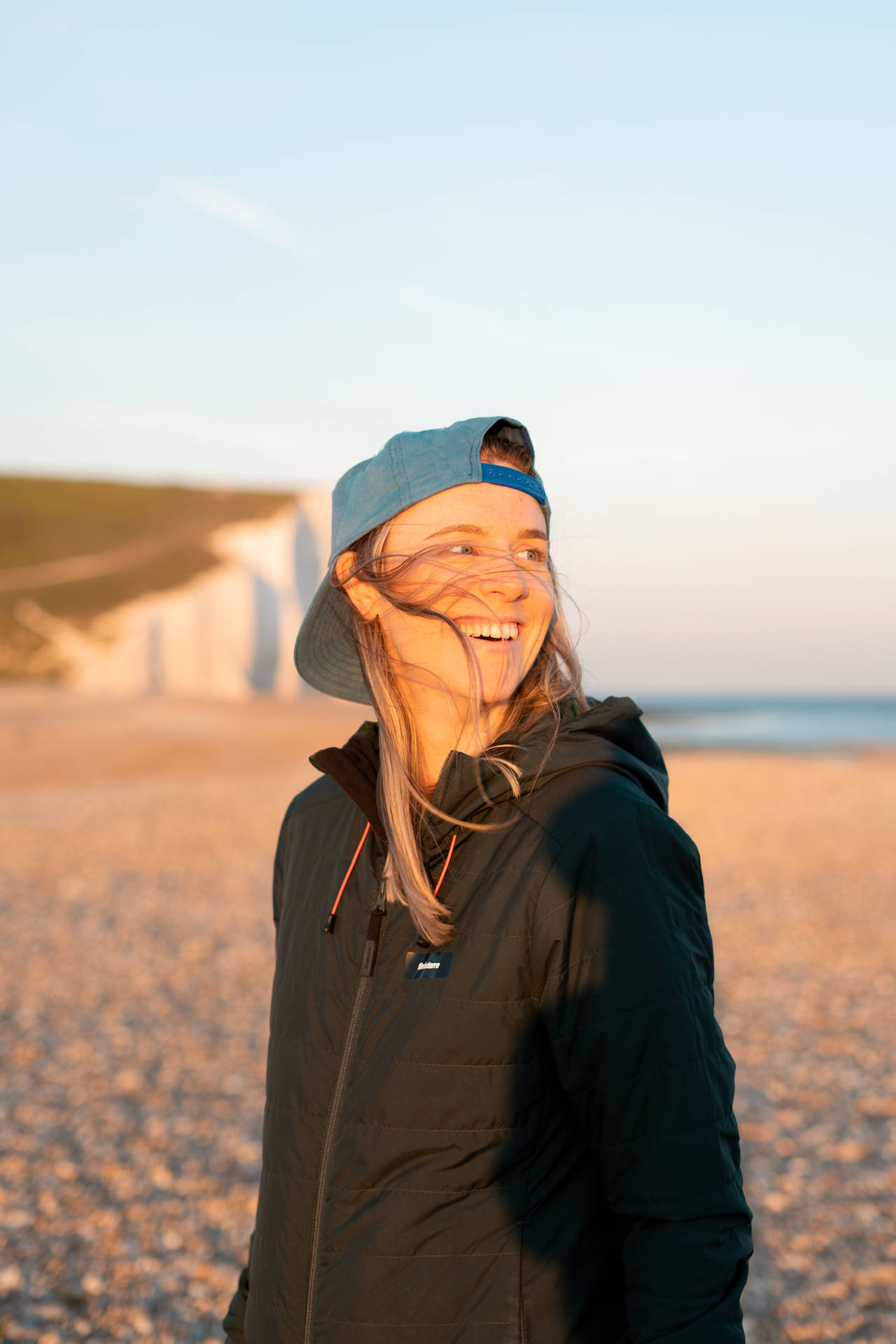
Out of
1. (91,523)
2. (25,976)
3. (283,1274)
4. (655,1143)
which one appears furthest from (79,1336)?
(91,523)

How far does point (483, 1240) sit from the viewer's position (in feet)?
4.66

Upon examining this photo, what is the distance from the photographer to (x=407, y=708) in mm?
1775

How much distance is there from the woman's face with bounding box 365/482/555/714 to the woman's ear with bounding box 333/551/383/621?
2.9 inches

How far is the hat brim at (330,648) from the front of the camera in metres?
1.98

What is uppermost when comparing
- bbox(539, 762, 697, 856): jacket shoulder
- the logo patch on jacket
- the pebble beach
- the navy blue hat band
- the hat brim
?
the navy blue hat band

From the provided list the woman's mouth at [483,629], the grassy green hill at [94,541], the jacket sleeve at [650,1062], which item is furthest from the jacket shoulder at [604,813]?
the grassy green hill at [94,541]

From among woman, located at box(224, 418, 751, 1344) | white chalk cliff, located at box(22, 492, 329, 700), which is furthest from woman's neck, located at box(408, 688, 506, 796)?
white chalk cliff, located at box(22, 492, 329, 700)

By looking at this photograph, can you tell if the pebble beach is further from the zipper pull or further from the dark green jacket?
the zipper pull

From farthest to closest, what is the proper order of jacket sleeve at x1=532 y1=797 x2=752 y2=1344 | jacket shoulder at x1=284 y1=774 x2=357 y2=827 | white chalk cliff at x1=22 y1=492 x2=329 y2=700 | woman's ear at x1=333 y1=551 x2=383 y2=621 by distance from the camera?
white chalk cliff at x1=22 y1=492 x2=329 y2=700, jacket shoulder at x1=284 y1=774 x2=357 y2=827, woman's ear at x1=333 y1=551 x2=383 y2=621, jacket sleeve at x1=532 y1=797 x2=752 y2=1344

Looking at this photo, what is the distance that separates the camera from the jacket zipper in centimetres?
150

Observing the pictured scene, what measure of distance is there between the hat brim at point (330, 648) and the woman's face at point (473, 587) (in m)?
0.27

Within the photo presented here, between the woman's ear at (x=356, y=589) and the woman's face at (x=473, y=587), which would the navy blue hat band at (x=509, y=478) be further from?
the woman's ear at (x=356, y=589)

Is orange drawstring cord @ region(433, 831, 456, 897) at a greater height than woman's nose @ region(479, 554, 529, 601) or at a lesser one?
lesser

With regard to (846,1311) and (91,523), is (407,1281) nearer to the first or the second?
(846,1311)
